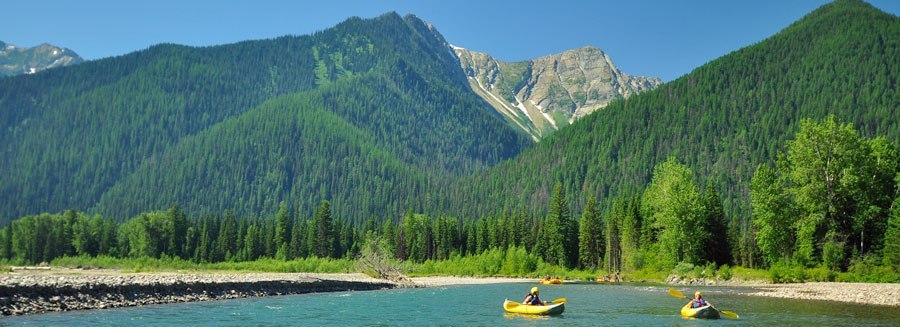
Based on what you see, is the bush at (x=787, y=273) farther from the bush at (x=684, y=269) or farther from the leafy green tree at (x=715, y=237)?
the leafy green tree at (x=715, y=237)

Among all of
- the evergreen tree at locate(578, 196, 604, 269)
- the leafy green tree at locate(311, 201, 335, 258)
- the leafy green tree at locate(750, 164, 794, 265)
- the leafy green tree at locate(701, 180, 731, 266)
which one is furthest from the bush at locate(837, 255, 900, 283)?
the leafy green tree at locate(311, 201, 335, 258)

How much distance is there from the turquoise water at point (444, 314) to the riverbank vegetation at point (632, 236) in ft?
52.8

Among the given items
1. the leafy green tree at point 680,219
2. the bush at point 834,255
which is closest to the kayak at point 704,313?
the bush at point 834,255

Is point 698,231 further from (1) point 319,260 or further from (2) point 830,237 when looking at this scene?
(1) point 319,260

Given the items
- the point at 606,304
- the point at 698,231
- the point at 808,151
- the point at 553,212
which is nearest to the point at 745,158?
the point at 553,212

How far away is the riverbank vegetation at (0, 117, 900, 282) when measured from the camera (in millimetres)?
66125

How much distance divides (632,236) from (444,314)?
190 feet

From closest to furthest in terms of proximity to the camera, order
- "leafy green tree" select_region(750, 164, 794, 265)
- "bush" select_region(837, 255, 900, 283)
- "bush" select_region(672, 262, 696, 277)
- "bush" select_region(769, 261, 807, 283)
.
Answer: "bush" select_region(837, 255, 900, 283) < "bush" select_region(769, 261, 807, 283) < "leafy green tree" select_region(750, 164, 794, 265) < "bush" select_region(672, 262, 696, 277)

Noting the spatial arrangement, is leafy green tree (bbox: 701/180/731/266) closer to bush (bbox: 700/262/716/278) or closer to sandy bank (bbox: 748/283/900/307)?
bush (bbox: 700/262/716/278)

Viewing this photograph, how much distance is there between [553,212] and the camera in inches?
4744

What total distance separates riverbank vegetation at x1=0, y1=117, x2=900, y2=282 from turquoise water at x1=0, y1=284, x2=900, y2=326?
16101 mm

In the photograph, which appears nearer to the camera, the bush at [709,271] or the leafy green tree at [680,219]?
the bush at [709,271]

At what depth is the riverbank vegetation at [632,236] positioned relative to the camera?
66125 millimetres

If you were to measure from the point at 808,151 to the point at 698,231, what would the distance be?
1900 cm
